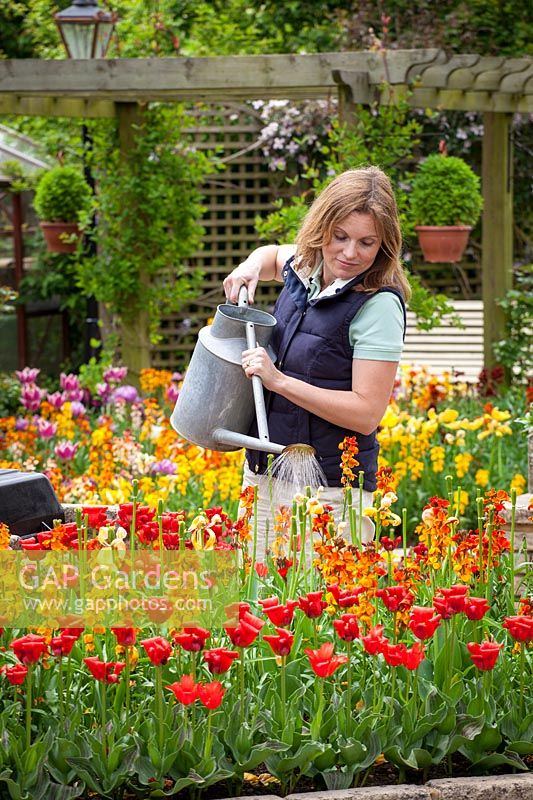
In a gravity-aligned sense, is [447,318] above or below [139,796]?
above

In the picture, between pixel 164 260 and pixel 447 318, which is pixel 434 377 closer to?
pixel 164 260

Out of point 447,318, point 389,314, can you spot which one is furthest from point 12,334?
point 389,314

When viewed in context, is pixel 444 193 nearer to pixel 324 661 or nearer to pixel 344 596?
pixel 344 596

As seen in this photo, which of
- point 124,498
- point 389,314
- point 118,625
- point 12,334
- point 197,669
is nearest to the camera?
point 118,625

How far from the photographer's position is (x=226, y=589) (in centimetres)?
254

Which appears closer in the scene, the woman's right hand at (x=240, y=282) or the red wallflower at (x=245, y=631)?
the red wallflower at (x=245, y=631)

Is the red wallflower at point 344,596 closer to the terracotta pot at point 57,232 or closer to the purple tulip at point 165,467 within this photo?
the purple tulip at point 165,467

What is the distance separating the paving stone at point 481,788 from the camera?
2.09 meters

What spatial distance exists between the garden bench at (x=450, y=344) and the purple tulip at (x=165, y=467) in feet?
14.9

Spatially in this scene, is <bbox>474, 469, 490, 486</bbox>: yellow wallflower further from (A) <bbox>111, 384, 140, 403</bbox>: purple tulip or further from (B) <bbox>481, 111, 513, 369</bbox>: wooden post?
(B) <bbox>481, 111, 513, 369</bbox>: wooden post

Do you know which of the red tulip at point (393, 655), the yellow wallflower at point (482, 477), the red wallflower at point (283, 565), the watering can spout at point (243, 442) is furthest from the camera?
the yellow wallflower at point (482, 477)

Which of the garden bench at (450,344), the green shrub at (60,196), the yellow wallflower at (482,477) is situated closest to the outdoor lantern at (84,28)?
the green shrub at (60,196)

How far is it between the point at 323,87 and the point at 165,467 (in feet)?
8.80

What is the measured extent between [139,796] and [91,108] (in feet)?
17.4
